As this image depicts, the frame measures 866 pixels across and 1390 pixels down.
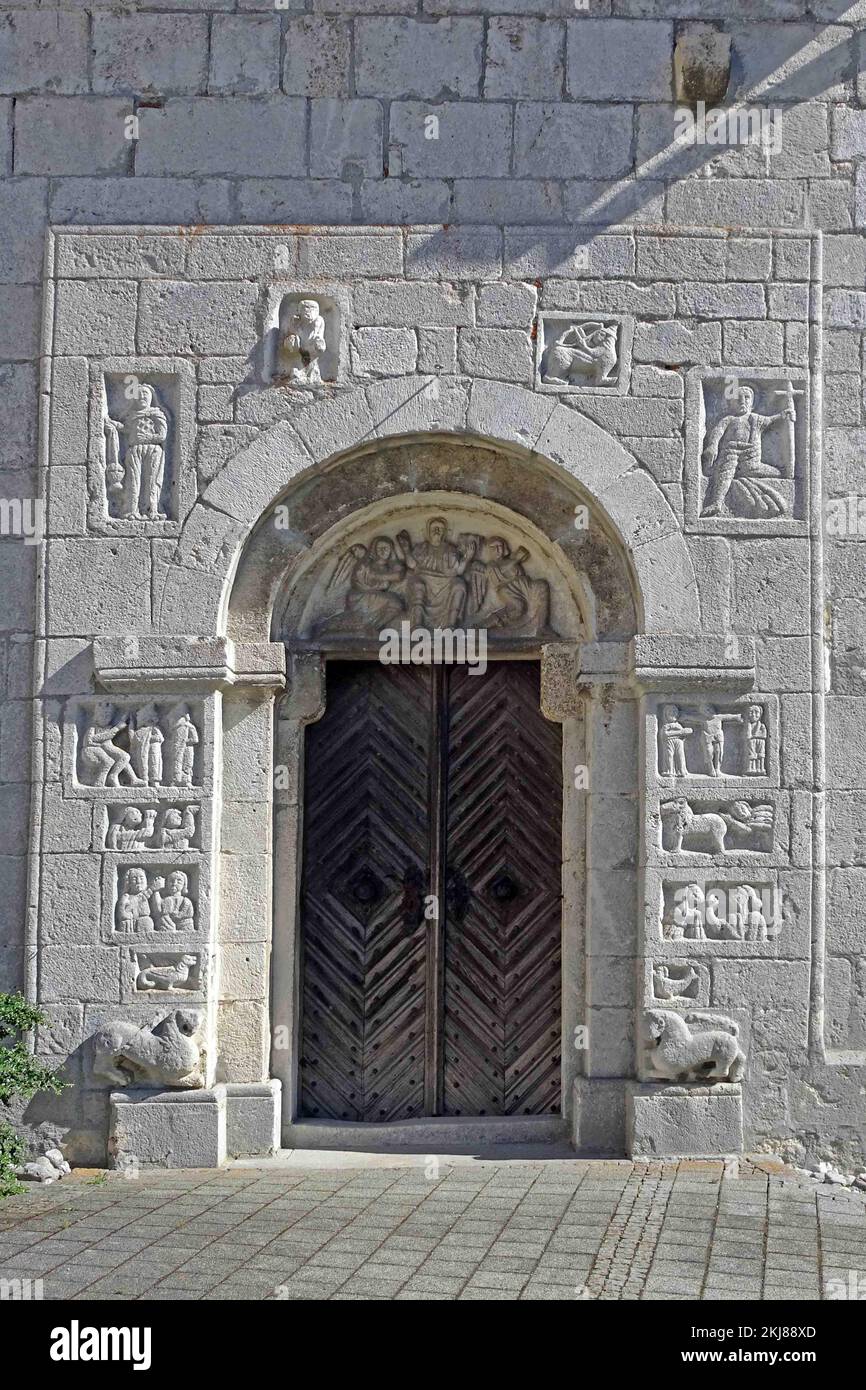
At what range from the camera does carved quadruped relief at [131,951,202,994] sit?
22.6ft

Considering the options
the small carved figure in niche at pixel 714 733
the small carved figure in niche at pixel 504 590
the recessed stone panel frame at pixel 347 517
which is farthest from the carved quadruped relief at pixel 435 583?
the small carved figure in niche at pixel 714 733

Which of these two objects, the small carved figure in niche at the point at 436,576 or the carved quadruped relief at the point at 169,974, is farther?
the small carved figure in niche at the point at 436,576

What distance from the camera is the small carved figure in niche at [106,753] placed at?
6.99m

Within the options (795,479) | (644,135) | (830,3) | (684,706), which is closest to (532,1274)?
(684,706)

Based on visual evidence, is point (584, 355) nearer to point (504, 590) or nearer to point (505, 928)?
point (504, 590)

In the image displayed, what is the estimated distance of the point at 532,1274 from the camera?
17.0 ft

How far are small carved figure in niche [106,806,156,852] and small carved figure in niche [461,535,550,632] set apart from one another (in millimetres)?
1869

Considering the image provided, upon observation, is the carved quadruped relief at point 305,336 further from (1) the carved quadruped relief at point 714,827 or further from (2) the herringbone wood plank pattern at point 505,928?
(1) the carved quadruped relief at point 714,827

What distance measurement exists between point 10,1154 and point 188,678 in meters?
2.22

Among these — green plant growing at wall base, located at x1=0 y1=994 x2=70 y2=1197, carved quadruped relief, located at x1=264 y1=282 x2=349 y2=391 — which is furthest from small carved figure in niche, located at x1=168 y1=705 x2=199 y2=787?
carved quadruped relief, located at x1=264 y1=282 x2=349 y2=391

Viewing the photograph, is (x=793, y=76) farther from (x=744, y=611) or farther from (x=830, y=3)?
(x=744, y=611)

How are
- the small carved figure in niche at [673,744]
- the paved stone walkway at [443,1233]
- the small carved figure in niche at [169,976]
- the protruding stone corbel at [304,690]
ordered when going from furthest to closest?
1. the protruding stone corbel at [304,690]
2. the small carved figure in niche at [673,744]
3. the small carved figure in niche at [169,976]
4. the paved stone walkway at [443,1233]

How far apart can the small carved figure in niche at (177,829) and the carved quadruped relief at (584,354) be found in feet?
8.45

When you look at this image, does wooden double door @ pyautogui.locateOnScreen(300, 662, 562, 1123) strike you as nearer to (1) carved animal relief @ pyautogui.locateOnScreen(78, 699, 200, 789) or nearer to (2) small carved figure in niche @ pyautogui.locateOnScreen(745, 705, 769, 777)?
(1) carved animal relief @ pyautogui.locateOnScreen(78, 699, 200, 789)
